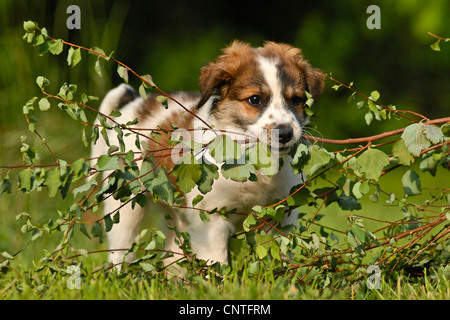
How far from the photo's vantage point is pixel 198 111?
3.90 metres

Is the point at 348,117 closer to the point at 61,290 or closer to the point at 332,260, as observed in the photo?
the point at 332,260

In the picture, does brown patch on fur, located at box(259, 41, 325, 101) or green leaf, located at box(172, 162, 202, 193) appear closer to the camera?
green leaf, located at box(172, 162, 202, 193)

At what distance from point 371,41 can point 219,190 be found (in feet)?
20.5

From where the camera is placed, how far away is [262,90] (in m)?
3.55

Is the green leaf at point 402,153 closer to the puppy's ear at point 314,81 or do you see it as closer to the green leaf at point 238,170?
the green leaf at point 238,170

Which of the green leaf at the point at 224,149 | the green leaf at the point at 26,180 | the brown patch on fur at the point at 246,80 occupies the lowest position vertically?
the green leaf at the point at 26,180

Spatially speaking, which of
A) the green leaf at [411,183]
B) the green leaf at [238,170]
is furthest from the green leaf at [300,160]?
the green leaf at [411,183]

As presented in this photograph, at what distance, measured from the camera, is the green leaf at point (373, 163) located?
112 inches

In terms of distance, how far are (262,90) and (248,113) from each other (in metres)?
0.14

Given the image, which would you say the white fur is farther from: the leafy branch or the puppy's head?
the leafy branch

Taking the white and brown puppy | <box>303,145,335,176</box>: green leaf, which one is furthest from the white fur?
<box>303,145,335,176</box>: green leaf

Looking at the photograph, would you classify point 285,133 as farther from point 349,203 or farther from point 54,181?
point 54,181

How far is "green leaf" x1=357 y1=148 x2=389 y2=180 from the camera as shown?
2850 millimetres

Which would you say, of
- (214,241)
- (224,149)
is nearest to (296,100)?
(214,241)
